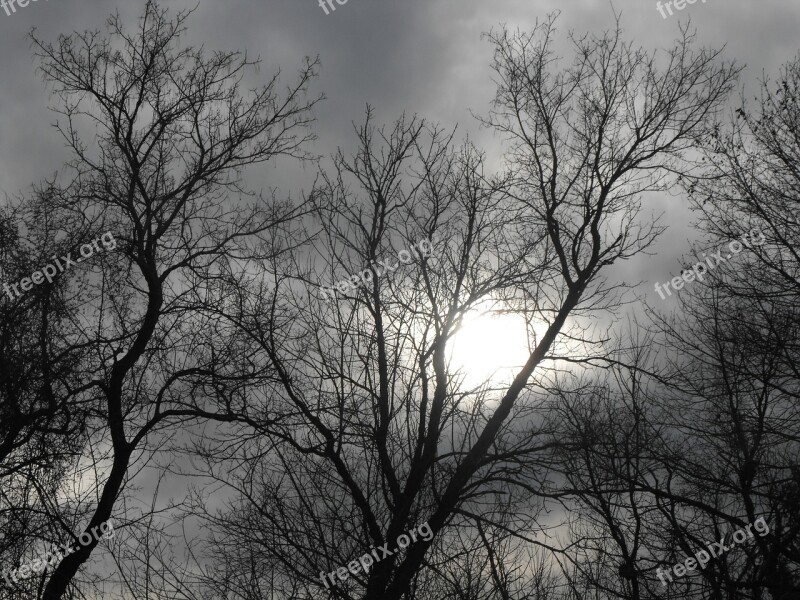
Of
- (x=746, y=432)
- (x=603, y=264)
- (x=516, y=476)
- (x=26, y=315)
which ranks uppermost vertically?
(x=26, y=315)

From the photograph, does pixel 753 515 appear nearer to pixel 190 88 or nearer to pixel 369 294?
pixel 369 294

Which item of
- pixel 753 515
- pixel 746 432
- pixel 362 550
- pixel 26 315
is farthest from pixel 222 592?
pixel 746 432

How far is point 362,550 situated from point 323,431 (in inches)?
54.5

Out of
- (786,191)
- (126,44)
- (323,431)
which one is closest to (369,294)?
(323,431)

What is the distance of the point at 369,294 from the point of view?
912 cm

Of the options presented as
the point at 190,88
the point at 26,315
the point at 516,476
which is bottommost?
the point at 516,476

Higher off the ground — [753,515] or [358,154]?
[358,154]

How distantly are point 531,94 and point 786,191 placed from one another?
4.24 metres

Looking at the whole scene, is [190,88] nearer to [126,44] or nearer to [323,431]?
[126,44]

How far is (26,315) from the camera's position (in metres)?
10.4

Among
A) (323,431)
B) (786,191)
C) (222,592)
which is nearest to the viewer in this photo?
(222,592)

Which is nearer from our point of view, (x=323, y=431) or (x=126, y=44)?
(x=323, y=431)

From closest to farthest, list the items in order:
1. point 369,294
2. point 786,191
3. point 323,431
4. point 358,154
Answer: point 323,431 < point 369,294 < point 358,154 < point 786,191

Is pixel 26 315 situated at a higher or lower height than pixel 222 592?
higher
